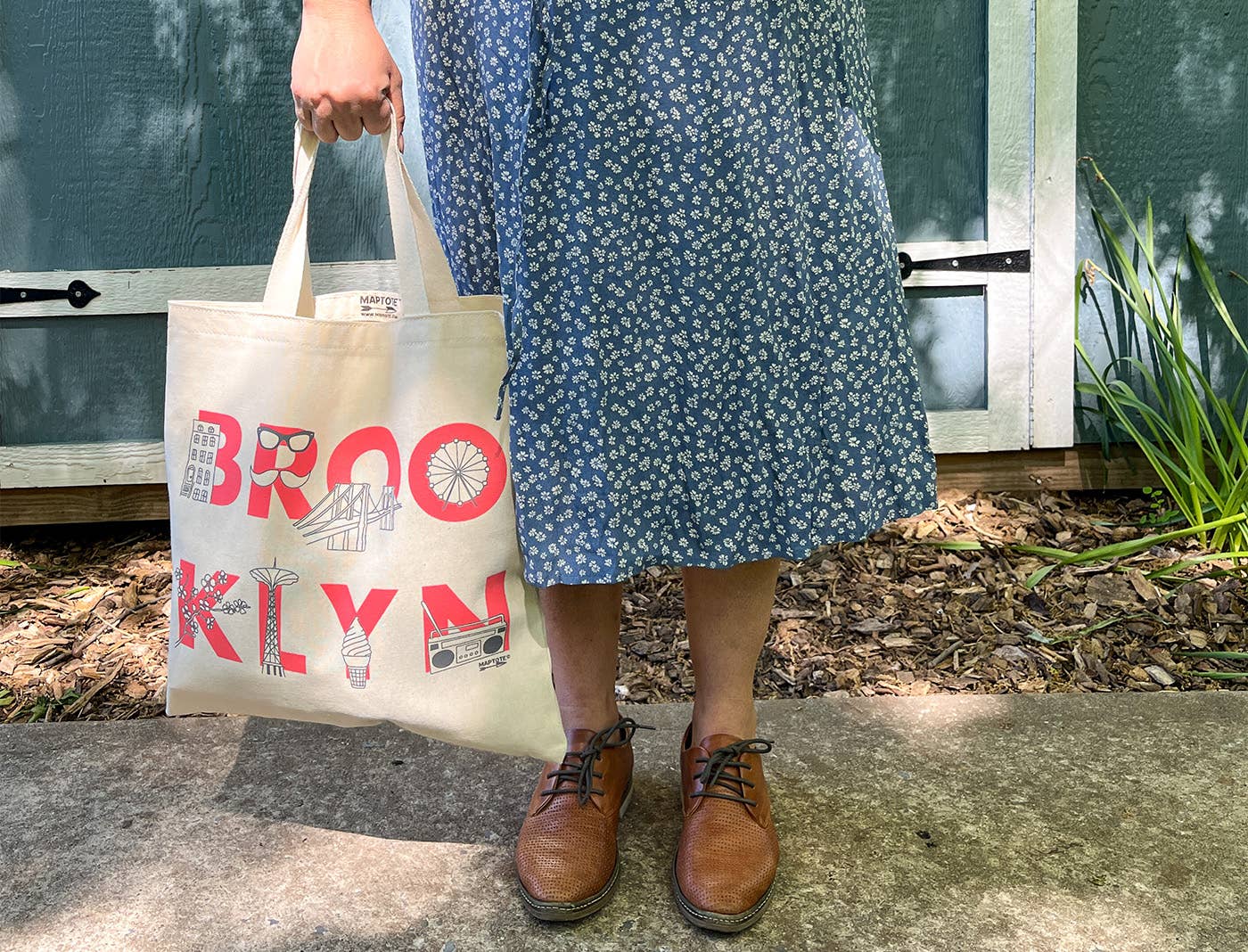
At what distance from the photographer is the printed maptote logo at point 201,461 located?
1230 millimetres

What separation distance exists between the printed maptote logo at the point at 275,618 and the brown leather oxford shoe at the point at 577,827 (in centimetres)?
35

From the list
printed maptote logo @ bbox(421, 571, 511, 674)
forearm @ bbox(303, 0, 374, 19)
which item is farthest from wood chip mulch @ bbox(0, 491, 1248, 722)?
forearm @ bbox(303, 0, 374, 19)

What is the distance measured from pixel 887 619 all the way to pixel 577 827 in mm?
1084

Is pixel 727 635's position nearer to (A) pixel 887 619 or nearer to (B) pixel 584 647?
(B) pixel 584 647

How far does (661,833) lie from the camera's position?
1437 mm

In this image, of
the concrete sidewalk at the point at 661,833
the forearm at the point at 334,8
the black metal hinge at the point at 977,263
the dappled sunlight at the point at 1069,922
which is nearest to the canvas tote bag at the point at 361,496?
the forearm at the point at 334,8

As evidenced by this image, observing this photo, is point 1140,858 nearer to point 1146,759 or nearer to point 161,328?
point 1146,759

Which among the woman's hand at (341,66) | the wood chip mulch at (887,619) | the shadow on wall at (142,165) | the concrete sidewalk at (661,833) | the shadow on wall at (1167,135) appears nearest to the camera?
the woman's hand at (341,66)

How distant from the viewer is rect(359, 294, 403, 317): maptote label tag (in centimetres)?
141

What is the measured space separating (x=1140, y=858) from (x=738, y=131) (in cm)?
102

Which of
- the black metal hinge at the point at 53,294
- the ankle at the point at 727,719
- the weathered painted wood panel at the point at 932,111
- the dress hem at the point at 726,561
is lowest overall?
the ankle at the point at 727,719

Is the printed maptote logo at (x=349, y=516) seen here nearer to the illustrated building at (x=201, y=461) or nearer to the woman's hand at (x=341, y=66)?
the illustrated building at (x=201, y=461)

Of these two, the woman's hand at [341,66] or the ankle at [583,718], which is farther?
the ankle at [583,718]

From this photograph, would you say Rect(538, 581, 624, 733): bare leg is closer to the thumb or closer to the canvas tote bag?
the canvas tote bag
